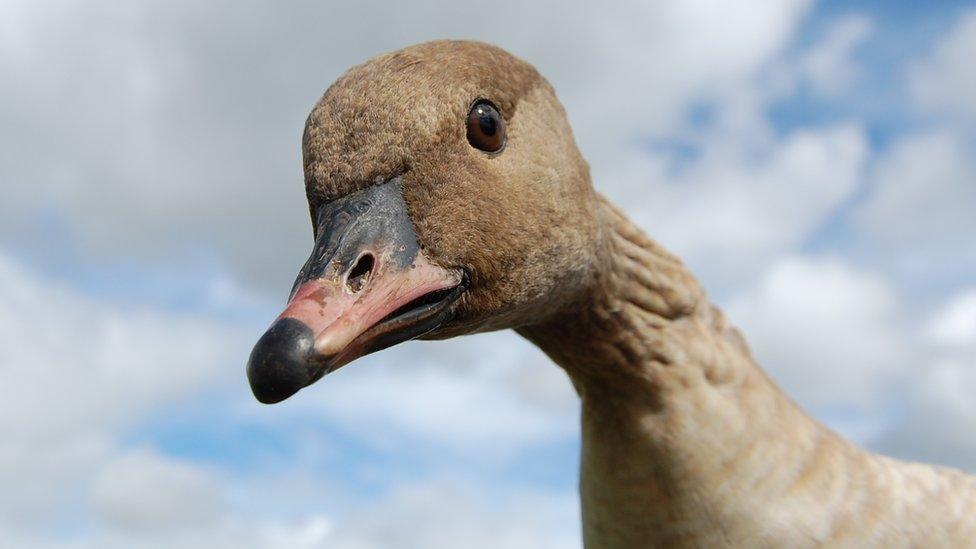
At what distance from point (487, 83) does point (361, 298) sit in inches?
34.9

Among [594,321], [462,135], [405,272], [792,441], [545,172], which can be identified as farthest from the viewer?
[792,441]

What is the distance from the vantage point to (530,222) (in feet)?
9.20

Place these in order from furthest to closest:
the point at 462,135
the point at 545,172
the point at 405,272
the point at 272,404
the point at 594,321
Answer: the point at 594,321 < the point at 545,172 < the point at 462,135 < the point at 405,272 < the point at 272,404

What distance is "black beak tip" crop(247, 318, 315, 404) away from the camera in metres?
2.17

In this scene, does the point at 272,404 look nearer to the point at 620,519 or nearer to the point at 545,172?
the point at 545,172

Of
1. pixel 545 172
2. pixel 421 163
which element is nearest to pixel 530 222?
pixel 545 172

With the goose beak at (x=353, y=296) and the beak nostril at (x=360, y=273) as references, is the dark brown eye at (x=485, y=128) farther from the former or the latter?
the beak nostril at (x=360, y=273)

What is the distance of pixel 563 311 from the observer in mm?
3184

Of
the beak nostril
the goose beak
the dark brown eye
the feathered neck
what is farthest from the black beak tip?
the feathered neck

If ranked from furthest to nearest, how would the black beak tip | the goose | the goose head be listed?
the goose → the goose head → the black beak tip

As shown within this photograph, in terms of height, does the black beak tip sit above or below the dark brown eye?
below

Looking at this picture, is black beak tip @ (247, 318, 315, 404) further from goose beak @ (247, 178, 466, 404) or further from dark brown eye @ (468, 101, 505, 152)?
dark brown eye @ (468, 101, 505, 152)

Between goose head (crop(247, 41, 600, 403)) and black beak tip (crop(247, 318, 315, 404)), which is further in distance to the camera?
goose head (crop(247, 41, 600, 403))

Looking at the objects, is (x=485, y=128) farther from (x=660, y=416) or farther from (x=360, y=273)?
(x=660, y=416)
